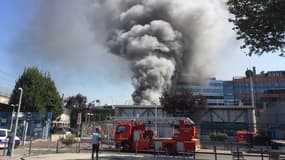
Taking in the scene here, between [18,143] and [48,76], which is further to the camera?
[48,76]

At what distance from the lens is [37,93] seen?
123ft

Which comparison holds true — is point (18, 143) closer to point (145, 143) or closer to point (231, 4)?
point (145, 143)

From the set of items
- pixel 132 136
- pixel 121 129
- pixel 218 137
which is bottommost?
pixel 218 137

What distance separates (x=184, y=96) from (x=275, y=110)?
1587 cm

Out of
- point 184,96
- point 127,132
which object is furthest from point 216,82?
point 127,132

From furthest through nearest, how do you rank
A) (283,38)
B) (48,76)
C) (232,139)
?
(48,76)
(232,139)
(283,38)

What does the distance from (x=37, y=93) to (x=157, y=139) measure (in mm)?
23085

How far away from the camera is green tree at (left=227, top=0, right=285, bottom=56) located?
40.1ft

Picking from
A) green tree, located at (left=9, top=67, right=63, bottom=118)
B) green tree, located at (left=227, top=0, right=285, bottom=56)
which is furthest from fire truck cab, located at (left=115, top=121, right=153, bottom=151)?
green tree, located at (left=9, top=67, right=63, bottom=118)

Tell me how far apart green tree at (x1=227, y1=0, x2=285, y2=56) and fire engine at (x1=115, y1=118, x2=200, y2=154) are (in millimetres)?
8016

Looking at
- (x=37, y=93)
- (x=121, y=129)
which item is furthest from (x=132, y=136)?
(x=37, y=93)

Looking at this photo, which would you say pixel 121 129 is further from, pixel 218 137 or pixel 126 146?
pixel 218 137

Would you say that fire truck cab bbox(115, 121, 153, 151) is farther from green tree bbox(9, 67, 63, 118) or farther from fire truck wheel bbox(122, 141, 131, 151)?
green tree bbox(9, 67, 63, 118)

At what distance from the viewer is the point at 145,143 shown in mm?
21000
